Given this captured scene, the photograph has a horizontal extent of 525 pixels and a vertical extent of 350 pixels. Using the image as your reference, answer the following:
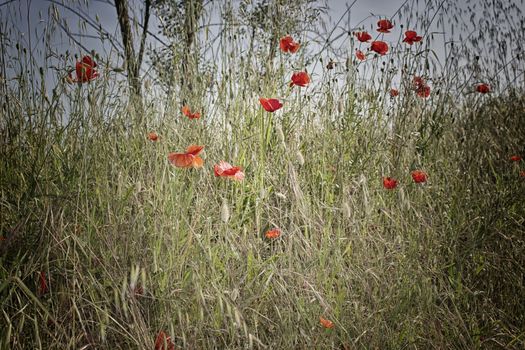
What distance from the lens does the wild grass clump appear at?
127 cm

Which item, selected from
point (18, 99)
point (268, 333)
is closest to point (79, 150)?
point (18, 99)

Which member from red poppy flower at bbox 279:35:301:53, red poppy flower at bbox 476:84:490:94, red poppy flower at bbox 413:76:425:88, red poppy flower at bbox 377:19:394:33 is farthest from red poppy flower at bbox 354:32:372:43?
red poppy flower at bbox 476:84:490:94

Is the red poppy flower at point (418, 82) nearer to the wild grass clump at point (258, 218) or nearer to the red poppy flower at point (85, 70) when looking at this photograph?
the wild grass clump at point (258, 218)

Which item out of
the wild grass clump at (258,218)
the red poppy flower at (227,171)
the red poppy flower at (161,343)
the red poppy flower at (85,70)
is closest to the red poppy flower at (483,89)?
the wild grass clump at (258,218)

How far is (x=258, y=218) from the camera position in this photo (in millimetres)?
1438

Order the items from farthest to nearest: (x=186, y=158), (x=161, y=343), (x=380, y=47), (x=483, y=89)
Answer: (x=483, y=89), (x=380, y=47), (x=186, y=158), (x=161, y=343)

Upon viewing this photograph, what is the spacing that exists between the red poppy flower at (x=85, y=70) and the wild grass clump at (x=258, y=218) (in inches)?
1.4

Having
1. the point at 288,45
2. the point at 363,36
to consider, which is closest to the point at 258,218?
the point at 288,45

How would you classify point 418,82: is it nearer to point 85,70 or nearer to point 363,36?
point 363,36

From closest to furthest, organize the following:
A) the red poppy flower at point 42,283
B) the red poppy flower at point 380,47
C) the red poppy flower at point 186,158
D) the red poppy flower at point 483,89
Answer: the red poppy flower at point 42,283, the red poppy flower at point 186,158, the red poppy flower at point 380,47, the red poppy flower at point 483,89

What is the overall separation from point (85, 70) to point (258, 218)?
85cm

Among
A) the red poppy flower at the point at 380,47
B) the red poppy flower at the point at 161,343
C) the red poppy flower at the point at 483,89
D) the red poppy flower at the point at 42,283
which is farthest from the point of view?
the red poppy flower at the point at 483,89

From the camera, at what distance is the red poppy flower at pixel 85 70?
163 centimetres

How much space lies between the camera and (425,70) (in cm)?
242
